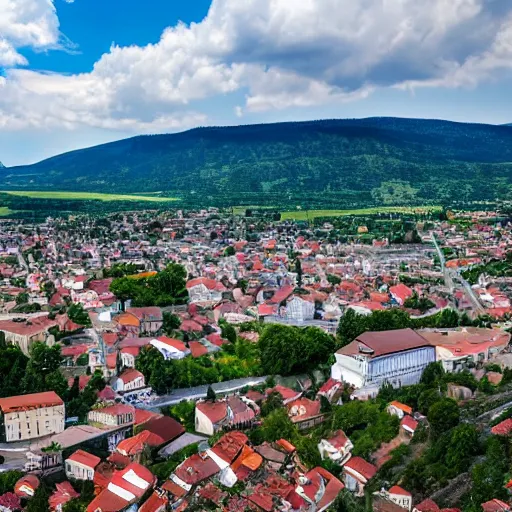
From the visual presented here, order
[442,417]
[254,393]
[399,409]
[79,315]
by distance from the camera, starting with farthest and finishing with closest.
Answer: [79,315]
[254,393]
[399,409]
[442,417]

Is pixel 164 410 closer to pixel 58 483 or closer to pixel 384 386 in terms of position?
pixel 58 483

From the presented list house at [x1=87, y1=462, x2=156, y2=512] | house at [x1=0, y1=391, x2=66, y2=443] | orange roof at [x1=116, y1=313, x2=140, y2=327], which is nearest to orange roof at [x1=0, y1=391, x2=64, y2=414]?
house at [x1=0, y1=391, x2=66, y2=443]

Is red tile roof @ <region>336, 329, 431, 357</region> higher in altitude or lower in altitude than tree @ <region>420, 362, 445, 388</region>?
higher

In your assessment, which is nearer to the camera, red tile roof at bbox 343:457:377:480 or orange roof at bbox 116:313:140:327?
red tile roof at bbox 343:457:377:480

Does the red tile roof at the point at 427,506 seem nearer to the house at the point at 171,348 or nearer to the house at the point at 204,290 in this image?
the house at the point at 171,348

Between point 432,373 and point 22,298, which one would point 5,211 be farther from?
point 432,373

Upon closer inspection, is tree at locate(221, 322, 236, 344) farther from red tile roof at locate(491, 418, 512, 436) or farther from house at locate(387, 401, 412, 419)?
red tile roof at locate(491, 418, 512, 436)

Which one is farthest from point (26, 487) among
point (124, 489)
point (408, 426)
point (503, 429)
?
point (503, 429)
